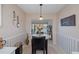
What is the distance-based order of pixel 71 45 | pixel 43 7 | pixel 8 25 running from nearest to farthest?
pixel 8 25 → pixel 71 45 → pixel 43 7

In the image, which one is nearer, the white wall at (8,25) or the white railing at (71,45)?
the white wall at (8,25)

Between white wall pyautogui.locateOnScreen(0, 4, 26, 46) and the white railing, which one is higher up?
white wall pyautogui.locateOnScreen(0, 4, 26, 46)

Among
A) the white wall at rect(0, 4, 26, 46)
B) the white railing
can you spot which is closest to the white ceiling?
the white wall at rect(0, 4, 26, 46)

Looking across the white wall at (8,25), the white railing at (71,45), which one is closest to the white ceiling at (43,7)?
the white wall at (8,25)

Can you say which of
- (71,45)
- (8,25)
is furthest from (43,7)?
(8,25)

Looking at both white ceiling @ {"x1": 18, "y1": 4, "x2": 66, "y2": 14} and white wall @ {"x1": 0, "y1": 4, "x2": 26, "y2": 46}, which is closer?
white wall @ {"x1": 0, "y1": 4, "x2": 26, "y2": 46}

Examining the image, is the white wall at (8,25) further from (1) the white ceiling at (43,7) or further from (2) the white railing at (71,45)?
(2) the white railing at (71,45)

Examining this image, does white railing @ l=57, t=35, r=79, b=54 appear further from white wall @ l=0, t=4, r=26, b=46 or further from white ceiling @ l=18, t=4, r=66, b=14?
white wall @ l=0, t=4, r=26, b=46

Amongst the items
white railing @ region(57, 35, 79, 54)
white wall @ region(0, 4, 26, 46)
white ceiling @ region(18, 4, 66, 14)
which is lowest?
white railing @ region(57, 35, 79, 54)

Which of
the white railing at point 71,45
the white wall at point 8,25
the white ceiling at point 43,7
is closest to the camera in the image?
the white wall at point 8,25

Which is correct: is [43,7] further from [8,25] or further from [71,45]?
[8,25]

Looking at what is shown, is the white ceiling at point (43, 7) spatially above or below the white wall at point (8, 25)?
above

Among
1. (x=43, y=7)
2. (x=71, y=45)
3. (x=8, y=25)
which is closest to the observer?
(x=8, y=25)
